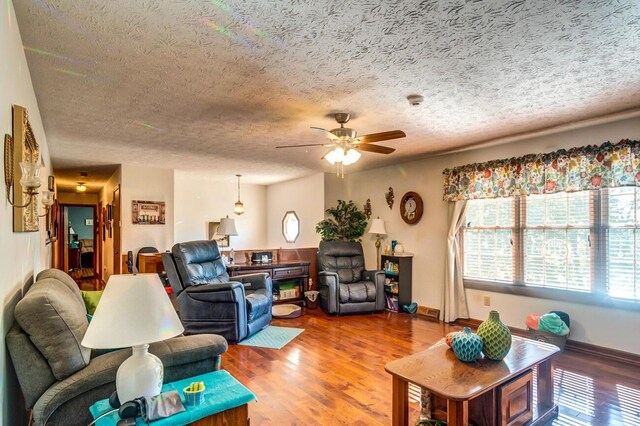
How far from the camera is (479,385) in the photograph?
1880mm

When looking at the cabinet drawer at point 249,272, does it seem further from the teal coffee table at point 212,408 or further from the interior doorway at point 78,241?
the interior doorway at point 78,241

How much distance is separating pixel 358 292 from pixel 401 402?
3117 millimetres

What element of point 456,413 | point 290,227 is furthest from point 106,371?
point 290,227

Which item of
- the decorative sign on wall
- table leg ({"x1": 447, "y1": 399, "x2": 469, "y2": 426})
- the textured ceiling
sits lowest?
table leg ({"x1": 447, "y1": 399, "x2": 469, "y2": 426})

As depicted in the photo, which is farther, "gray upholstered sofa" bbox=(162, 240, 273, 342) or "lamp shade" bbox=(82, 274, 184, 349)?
"gray upholstered sofa" bbox=(162, 240, 273, 342)

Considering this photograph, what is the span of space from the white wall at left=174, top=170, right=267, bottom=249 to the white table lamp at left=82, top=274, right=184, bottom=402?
5.63m

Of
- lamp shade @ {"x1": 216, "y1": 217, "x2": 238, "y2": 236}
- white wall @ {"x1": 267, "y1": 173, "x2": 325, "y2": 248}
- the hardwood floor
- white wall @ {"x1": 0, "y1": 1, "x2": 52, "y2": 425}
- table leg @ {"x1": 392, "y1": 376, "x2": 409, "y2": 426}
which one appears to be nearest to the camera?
white wall @ {"x1": 0, "y1": 1, "x2": 52, "y2": 425}

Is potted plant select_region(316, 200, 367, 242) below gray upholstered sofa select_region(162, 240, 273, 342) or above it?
above

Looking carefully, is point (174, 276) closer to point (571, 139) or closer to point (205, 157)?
point (205, 157)

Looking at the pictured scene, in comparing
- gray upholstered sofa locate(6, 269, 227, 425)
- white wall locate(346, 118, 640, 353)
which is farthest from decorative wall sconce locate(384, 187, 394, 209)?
gray upholstered sofa locate(6, 269, 227, 425)

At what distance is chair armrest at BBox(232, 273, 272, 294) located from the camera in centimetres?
480

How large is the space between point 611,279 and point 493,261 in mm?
1246

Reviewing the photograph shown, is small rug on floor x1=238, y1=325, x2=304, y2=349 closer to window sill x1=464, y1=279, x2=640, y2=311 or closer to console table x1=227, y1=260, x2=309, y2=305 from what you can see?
console table x1=227, y1=260, x2=309, y2=305

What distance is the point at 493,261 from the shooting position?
456cm
